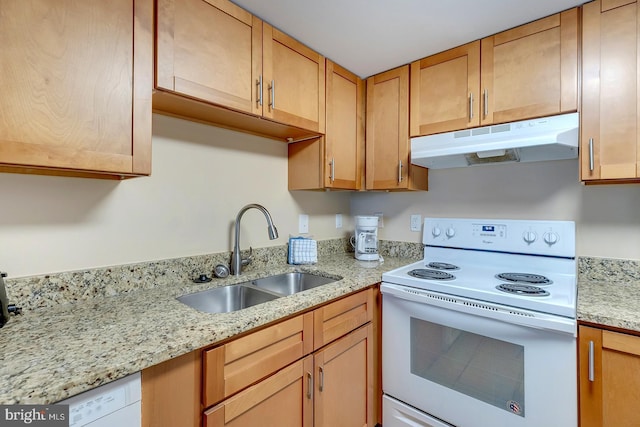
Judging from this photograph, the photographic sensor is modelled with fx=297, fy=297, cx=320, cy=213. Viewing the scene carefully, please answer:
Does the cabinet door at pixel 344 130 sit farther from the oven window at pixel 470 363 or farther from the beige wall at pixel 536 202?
the oven window at pixel 470 363

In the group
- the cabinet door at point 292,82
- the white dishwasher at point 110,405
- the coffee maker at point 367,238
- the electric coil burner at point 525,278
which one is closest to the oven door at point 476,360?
the electric coil burner at point 525,278

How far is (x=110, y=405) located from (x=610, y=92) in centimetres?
205

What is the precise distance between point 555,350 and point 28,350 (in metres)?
1.66

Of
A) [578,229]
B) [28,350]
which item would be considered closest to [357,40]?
[578,229]

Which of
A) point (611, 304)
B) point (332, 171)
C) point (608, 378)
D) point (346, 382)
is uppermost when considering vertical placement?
point (332, 171)

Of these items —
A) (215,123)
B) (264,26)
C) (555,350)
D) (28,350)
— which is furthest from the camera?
(215,123)

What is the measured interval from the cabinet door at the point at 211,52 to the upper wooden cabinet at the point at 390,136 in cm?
89

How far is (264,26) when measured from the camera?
4.58 feet

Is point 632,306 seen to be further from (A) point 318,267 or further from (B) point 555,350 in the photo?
(A) point 318,267

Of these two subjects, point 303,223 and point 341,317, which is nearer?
point 341,317

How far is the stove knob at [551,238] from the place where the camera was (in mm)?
1563

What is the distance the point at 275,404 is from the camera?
1071 millimetres

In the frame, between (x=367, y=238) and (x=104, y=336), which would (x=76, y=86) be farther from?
(x=367, y=238)

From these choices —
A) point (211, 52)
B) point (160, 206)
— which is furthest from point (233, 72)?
point (160, 206)
